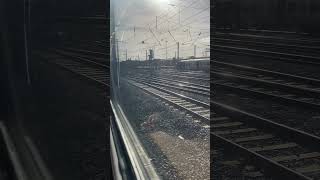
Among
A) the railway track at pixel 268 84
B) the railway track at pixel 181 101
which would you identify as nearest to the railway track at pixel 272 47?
the railway track at pixel 268 84

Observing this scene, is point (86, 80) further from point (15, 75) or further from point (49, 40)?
point (15, 75)

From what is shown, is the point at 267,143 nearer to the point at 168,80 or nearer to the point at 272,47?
the point at 272,47

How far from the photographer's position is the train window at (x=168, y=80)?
829mm

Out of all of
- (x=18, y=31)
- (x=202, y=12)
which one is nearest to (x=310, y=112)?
(x=202, y=12)

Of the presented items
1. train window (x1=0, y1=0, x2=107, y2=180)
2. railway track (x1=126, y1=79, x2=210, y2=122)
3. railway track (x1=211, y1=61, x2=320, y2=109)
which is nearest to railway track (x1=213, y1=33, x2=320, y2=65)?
railway track (x1=211, y1=61, x2=320, y2=109)

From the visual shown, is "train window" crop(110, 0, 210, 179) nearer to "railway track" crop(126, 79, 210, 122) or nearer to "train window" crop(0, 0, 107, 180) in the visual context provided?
"railway track" crop(126, 79, 210, 122)

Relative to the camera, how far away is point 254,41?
0.69 metres

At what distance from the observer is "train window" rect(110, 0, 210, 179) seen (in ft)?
2.72

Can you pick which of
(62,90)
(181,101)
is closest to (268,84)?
(181,101)

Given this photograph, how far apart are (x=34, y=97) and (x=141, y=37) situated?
68.2 inches

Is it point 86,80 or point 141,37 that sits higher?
point 141,37

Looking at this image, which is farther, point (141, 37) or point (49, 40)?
point (49, 40)

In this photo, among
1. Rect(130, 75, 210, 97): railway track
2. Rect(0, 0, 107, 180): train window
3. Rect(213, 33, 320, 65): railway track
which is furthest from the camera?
Rect(0, 0, 107, 180): train window

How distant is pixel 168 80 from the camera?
973 millimetres
